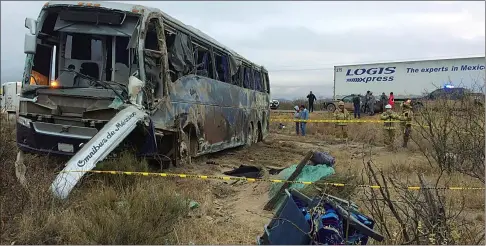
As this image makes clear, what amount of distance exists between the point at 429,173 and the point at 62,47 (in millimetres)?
8029

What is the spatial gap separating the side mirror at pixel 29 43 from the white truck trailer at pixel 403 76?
90.5ft

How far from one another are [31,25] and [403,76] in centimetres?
3009

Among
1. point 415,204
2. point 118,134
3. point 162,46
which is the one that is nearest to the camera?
point 415,204

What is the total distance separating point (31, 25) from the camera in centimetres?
800

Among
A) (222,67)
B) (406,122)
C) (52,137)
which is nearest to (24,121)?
(52,137)

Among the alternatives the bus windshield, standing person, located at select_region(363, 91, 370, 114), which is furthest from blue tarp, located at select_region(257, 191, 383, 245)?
standing person, located at select_region(363, 91, 370, 114)

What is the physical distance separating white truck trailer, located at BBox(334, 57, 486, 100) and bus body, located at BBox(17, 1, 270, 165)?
2525cm

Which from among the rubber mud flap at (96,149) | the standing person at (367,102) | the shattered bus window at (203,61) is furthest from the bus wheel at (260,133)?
the standing person at (367,102)

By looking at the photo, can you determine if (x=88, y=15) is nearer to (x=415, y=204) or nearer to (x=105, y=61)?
(x=105, y=61)

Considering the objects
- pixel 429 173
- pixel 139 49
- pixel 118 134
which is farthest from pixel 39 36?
pixel 429 173

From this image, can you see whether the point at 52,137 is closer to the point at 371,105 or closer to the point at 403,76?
the point at 371,105

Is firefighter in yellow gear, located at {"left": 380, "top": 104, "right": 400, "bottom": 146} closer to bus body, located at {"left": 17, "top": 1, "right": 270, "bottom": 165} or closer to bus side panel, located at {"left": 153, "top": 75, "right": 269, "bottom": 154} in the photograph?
bus side panel, located at {"left": 153, "top": 75, "right": 269, "bottom": 154}

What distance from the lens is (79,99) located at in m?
7.57

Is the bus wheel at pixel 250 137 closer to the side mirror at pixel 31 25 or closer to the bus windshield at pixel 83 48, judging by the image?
the bus windshield at pixel 83 48
